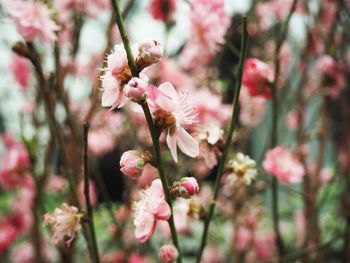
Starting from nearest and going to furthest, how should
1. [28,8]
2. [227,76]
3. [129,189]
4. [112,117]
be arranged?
[28,8]
[129,189]
[112,117]
[227,76]

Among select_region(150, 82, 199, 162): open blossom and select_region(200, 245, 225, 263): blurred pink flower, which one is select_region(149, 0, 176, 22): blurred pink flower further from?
select_region(200, 245, 225, 263): blurred pink flower

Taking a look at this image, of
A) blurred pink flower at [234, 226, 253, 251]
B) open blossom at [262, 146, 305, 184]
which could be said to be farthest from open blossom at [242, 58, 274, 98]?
blurred pink flower at [234, 226, 253, 251]

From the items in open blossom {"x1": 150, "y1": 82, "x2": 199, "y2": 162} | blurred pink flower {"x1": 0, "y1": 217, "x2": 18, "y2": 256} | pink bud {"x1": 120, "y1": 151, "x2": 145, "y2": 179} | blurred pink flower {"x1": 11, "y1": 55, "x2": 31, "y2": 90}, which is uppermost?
blurred pink flower {"x1": 11, "y1": 55, "x2": 31, "y2": 90}

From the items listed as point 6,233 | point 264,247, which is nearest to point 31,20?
point 6,233

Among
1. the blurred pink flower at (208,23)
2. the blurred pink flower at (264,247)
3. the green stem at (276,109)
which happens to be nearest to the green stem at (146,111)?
the green stem at (276,109)

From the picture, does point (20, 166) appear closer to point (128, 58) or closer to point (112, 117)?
point (112, 117)

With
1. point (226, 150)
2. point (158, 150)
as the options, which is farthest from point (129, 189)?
point (158, 150)
